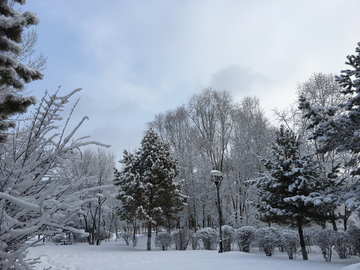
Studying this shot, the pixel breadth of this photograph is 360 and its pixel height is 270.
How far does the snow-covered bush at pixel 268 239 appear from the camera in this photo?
10.7 m

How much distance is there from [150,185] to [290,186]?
927 centimetres

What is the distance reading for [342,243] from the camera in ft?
30.7

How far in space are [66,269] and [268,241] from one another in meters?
8.41

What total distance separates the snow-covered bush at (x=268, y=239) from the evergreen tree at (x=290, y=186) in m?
0.85

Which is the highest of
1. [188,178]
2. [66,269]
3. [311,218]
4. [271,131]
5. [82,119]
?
[271,131]

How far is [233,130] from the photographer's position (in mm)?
24375

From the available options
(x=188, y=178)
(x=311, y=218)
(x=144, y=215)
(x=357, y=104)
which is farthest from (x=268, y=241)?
(x=188, y=178)

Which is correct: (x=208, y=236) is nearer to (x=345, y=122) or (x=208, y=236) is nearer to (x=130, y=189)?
(x=130, y=189)

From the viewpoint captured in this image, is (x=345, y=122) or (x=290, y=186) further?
(x=290, y=186)

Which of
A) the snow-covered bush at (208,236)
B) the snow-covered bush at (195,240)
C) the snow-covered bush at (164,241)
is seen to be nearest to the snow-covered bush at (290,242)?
the snow-covered bush at (208,236)

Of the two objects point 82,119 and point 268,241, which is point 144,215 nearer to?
point 268,241

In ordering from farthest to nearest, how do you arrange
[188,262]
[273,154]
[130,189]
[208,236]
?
1. [130,189]
2. [208,236]
3. [273,154]
4. [188,262]

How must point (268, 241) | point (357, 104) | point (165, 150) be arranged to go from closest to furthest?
point (357, 104)
point (268, 241)
point (165, 150)

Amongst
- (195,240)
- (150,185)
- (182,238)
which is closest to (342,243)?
(195,240)
